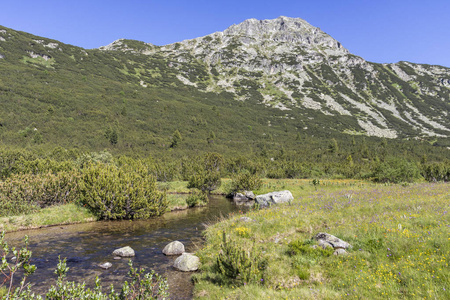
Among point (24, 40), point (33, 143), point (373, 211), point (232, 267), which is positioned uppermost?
point (24, 40)

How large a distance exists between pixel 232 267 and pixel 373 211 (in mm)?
9701

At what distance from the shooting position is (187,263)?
11.9 m

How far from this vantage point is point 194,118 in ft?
325

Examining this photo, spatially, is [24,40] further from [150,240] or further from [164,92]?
[150,240]

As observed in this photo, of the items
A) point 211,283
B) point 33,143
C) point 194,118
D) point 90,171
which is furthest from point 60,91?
point 211,283

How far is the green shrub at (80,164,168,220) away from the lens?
21.4m

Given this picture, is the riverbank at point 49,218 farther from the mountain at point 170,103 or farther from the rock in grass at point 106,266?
the mountain at point 170,103

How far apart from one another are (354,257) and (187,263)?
758 centimetres

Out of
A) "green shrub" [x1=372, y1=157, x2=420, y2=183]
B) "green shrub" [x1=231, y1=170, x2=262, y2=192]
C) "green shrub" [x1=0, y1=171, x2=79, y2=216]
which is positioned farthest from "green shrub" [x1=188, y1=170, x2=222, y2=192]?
"green shrub" [x1=372, y1=157, x2=420, y2=183]

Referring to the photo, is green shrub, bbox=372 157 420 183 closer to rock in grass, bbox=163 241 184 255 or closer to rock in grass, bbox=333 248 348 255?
rock in grass, bbox=333 248 348 255

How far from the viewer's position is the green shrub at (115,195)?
21.4 meters

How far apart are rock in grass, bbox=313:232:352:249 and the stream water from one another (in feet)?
20.0

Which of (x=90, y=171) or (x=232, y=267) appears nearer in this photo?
(x=232, y=267)

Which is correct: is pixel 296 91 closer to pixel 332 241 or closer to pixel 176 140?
pixel 176 140
